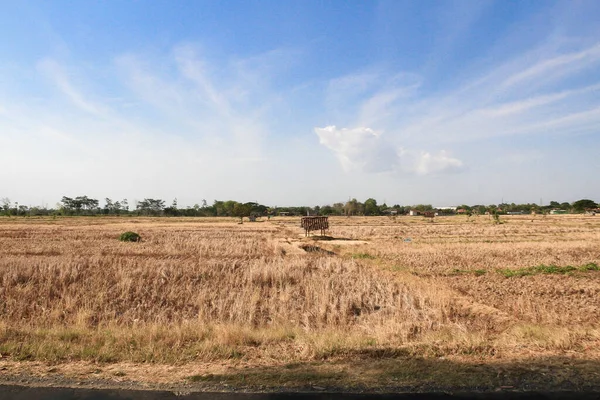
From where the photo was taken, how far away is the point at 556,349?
7.30 m

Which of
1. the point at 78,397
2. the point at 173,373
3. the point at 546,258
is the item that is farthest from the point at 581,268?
the point at 78,397

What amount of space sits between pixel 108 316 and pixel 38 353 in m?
4.82

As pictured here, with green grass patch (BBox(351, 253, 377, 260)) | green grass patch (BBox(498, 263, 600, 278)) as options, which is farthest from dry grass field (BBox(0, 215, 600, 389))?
green grass patch (BBox(351, 253, 377, 260))

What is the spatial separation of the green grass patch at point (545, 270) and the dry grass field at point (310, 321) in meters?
0.07

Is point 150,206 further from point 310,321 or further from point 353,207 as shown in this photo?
point 310,321

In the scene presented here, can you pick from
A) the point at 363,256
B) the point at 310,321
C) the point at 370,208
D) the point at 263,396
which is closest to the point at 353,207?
the point at 370,208

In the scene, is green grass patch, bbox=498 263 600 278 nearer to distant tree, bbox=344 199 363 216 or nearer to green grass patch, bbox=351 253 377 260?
green grass patch, bbox=351 253 377 260

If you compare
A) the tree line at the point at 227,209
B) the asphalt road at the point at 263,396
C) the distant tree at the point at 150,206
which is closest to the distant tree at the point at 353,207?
the tree line at the point at 227,209

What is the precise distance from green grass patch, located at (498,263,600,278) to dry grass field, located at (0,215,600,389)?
68mm

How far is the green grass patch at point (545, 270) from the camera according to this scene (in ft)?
58.1

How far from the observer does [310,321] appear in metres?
10.9

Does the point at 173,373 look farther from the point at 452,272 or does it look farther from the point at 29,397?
the point at 452,272

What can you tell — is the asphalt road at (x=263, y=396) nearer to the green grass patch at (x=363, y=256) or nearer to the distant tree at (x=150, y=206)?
the green grass patch at (x=363, y=256)

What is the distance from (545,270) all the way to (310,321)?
13641 mm
